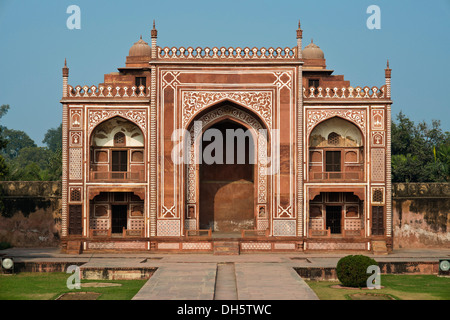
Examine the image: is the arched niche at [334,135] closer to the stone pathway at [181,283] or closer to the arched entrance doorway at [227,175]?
the arched entrance doorway at [227,175]

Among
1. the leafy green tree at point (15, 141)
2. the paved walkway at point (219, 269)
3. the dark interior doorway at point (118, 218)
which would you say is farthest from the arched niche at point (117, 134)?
the leafy green tree at point (15, 141)

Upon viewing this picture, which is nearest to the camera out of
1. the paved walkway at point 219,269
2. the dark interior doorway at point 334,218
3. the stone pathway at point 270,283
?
the stone pathway at point 270,283

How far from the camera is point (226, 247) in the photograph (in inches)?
998

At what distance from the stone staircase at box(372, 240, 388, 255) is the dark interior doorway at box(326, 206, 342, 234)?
207 cm

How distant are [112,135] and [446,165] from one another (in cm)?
1945

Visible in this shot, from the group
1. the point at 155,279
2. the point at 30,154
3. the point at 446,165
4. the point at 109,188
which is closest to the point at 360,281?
the point at 155,279

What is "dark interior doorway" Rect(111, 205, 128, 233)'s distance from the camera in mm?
27359

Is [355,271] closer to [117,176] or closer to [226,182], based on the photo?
[226,182]

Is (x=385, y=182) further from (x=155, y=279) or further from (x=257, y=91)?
(x=155, y=279)

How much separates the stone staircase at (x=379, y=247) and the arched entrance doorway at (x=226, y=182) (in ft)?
16.7

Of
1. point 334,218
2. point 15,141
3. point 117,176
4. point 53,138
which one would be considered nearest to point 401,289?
point 334,218

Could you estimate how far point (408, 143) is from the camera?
41.6m

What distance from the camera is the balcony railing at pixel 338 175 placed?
26453 mm

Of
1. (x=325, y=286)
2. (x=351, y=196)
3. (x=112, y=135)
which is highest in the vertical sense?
(x=112, y=135)
